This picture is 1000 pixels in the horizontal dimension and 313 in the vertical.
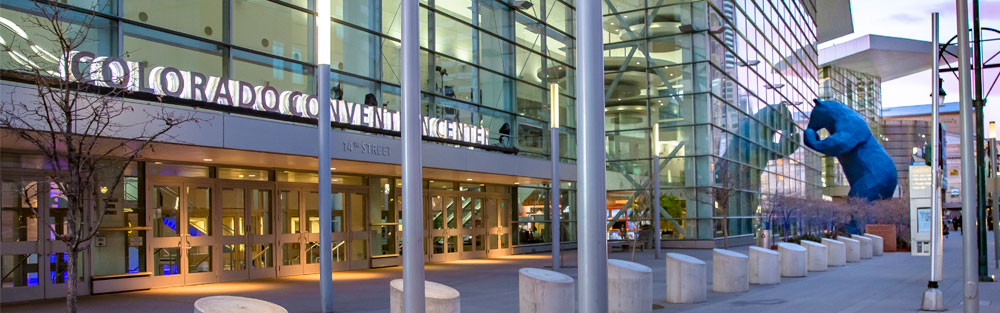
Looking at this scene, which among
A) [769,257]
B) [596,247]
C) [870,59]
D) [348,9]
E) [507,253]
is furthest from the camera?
[870,59]

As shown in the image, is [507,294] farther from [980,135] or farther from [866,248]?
[866,248]

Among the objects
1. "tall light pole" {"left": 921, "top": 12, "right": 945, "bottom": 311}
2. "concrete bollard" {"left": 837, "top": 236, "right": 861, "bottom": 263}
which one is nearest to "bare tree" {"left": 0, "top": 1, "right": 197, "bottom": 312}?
"tall light pole" {"left": 921, "top": 12, "right": 945, "bottom": 311}

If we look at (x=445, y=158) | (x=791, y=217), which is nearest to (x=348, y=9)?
(x=445, y=158)

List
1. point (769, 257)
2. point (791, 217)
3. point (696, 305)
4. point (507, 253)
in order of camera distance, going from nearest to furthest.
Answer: point (696, 305) < point (769, 257) < point (507, 253) < point (791, 217)

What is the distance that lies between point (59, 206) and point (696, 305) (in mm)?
12402

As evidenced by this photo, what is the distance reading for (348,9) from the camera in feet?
83.0

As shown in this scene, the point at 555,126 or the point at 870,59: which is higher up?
the point at 870,59

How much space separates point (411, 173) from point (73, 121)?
6.59 metres

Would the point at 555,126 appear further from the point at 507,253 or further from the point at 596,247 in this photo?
the point at 596,247

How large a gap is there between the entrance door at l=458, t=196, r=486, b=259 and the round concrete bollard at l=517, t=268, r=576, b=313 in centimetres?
1831

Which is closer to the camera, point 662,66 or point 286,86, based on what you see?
point 286,86

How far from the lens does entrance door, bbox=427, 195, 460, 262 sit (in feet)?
96.3

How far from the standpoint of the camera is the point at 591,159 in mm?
5824

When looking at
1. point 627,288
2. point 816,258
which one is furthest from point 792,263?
point 627,288
